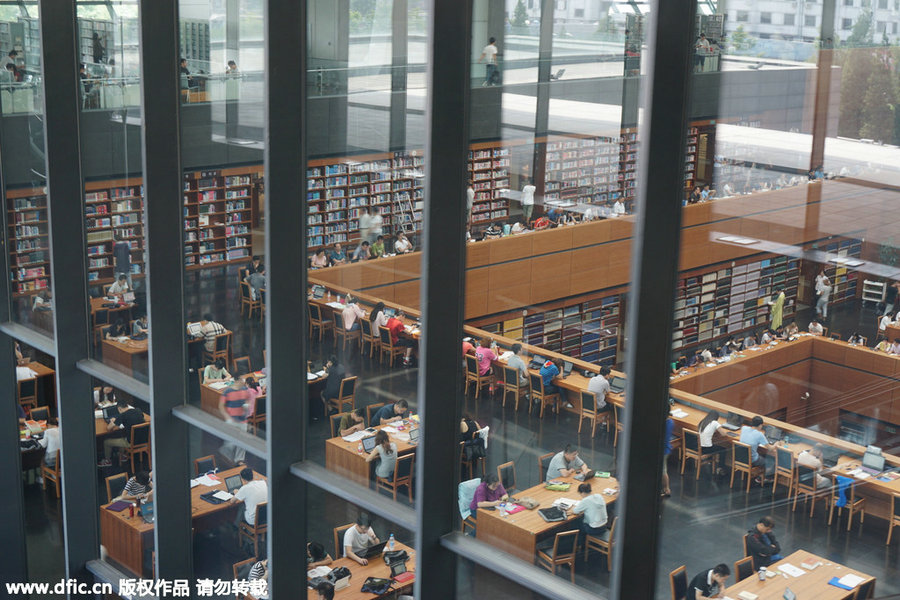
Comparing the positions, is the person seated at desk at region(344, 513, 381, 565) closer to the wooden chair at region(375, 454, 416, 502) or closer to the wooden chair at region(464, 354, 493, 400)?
the wooden chair at region(375, 454, 416, 502)

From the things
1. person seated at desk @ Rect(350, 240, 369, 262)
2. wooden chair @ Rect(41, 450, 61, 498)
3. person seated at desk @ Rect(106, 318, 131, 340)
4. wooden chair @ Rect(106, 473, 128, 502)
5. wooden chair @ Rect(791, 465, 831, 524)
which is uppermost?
person seated at desk @ Rect(350, 240, 369, 262)

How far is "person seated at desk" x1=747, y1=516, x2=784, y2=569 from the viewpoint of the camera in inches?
101

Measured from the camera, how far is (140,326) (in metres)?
5.00

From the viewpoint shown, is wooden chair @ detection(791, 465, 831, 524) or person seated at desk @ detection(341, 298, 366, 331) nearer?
wooden chair @ detection(791, 465, 831, 524)

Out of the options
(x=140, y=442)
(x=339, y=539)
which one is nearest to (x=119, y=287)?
(x=140, y=442)

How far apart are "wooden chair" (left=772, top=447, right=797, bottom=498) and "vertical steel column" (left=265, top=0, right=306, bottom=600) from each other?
2172 millimetres

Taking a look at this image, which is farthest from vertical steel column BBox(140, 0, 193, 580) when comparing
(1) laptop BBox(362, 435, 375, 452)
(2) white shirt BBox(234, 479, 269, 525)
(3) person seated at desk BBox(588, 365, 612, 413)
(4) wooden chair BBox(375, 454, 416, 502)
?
(3) person seated at desk BBox(588, 365, 612, 413)

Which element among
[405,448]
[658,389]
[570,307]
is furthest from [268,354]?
[658,389]

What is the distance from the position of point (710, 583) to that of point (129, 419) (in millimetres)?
3688

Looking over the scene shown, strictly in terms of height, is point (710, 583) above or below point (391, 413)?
below

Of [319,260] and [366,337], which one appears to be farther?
[319,260]

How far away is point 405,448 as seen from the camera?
12.0ft

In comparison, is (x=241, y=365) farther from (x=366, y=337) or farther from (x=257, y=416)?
(x=366, y=337)

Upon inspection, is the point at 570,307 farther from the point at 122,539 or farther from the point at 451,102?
the point at 122,539
